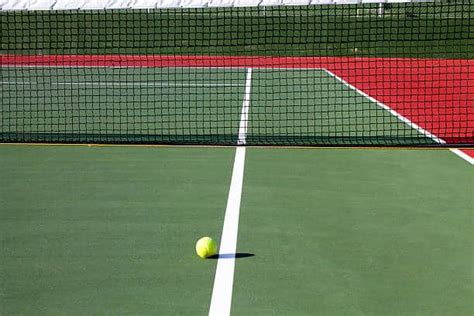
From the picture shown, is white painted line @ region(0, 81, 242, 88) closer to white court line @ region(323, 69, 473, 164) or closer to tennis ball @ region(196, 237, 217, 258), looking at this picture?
white court line @ region(323, 69, 473, 164)

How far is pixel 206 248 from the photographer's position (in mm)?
5859

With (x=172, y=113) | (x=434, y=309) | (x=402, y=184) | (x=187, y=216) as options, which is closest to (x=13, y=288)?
(x=187, y=216)

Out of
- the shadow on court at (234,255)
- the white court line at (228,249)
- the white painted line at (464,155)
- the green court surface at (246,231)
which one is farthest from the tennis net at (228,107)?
the shadow on court at (234,255)

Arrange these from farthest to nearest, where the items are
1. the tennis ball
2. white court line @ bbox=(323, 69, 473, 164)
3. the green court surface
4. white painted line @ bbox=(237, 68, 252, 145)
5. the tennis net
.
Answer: white painted line @ bbox=(237, 68, 252, 145) → the tennis net → white court line @ bbox=(323, 69, 473, 164) → the tennis ball → the green court surface

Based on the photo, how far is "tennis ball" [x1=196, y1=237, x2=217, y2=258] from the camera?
5.87 metres

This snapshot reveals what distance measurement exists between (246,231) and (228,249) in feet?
1.62

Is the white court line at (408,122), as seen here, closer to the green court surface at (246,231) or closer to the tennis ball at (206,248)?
the green court surface at (246,231)

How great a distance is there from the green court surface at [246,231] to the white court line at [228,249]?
0.06 metres

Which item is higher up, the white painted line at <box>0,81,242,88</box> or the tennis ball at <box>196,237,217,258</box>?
the white painted line at <box>0,81,242,88</box>

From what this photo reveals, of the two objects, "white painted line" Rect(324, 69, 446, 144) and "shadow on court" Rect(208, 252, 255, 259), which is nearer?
"shadow on court" Rect(208, 252, 255, 259)

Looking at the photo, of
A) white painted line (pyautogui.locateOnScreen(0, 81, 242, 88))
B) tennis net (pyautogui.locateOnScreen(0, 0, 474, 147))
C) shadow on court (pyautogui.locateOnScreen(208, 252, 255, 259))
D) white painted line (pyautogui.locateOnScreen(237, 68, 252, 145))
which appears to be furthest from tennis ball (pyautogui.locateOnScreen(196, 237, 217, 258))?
white painted line (pyautogui.locateOnScreen(0, 81, 242, 88))

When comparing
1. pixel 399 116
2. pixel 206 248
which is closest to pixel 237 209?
pixel 206 248

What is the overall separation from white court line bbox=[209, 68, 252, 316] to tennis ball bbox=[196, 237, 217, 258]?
0.08m

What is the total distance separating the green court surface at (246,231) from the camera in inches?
205
